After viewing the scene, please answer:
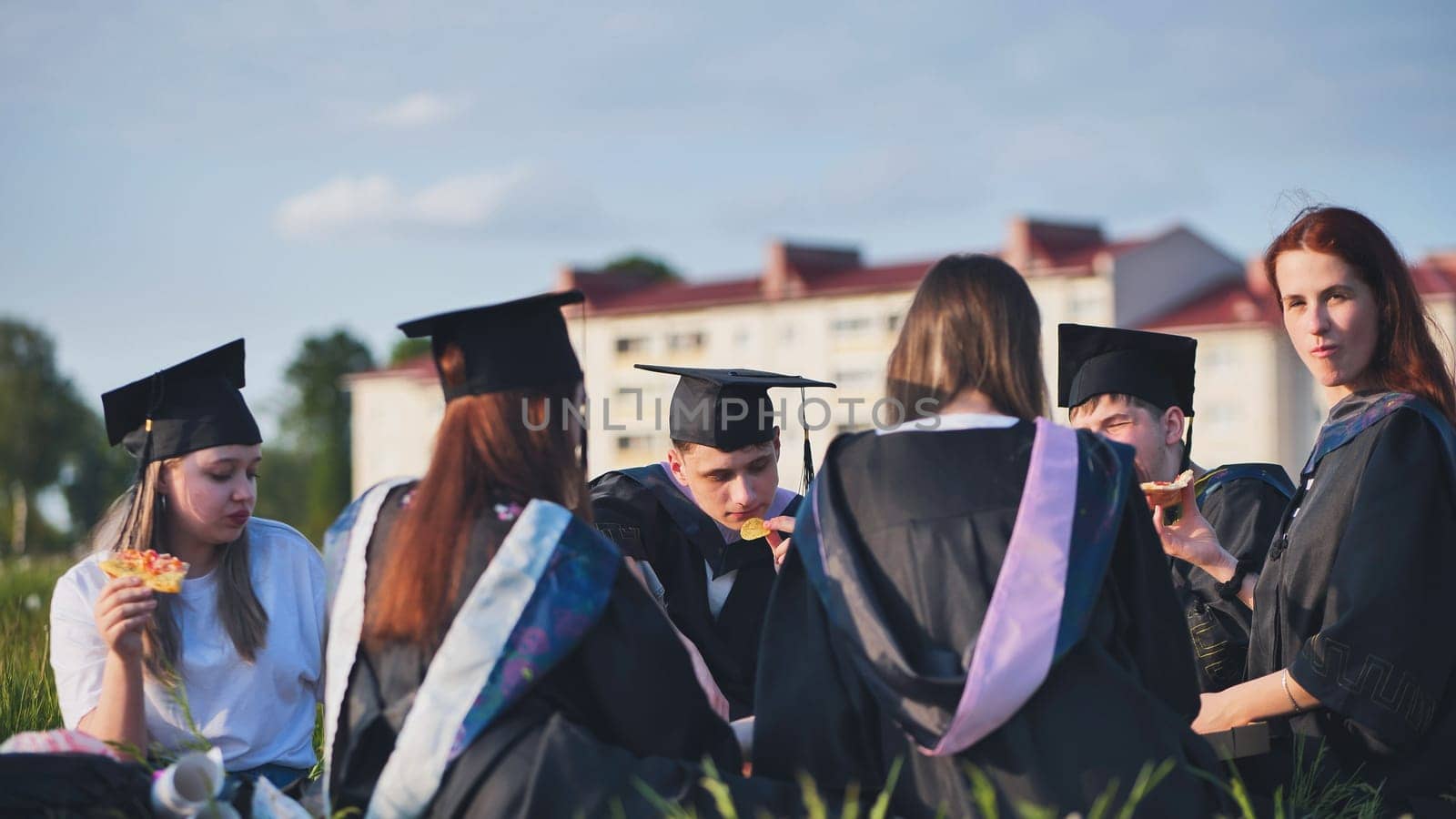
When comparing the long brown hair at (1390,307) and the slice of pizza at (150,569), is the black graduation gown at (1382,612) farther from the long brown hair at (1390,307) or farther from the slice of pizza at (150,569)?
the slice of pizza at (150,569)

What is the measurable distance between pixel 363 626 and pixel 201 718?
3.53 feet

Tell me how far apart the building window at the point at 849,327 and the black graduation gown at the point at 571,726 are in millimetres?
59643

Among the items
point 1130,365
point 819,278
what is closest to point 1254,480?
point 1130,365

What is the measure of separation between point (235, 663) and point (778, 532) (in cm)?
196

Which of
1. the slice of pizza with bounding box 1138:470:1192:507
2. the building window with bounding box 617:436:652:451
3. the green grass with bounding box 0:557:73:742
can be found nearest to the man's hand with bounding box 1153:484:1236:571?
the slice of pizza with bounding box 1138:470:1192:507

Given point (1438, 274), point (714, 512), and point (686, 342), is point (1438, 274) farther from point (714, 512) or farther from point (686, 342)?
point (714, 512)

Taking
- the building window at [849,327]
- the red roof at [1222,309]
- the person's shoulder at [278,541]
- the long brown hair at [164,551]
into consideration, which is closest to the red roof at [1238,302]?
the red roof at [1222,309]

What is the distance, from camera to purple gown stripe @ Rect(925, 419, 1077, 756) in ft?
12.0

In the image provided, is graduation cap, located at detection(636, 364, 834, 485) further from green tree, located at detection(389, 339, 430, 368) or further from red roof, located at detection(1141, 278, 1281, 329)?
green tree, located at detection(389, 339, 430, 368)

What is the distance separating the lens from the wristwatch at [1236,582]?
5.25 metres

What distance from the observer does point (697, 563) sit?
19.7 ft

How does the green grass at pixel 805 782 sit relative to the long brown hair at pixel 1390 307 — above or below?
below

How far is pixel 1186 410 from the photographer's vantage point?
235 inches

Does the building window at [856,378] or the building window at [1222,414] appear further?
the building window at [856,378]
